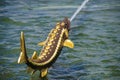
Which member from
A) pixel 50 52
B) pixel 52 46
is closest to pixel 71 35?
pixel 52 46

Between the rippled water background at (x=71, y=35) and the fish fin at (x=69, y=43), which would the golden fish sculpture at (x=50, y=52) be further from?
the rippled water background at (x=71, y=35)

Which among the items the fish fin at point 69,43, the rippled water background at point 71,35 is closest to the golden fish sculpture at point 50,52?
the fish fin at point 69,43

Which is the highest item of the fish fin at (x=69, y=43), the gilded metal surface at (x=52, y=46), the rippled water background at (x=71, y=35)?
the gilded metal surface at (x=52, y=46)

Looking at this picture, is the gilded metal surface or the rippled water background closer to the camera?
the gilded metal surface

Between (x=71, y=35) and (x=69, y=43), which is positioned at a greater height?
(x=69, y=43)


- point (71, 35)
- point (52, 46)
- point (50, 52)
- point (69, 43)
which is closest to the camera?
point (50, 52)

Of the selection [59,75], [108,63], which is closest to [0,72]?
[59,75]

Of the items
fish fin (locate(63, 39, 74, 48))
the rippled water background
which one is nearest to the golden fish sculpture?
fish fin (locate(63, 39, 74, 48))

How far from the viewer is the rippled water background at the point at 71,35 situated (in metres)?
12.4

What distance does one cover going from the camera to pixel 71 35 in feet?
54.5

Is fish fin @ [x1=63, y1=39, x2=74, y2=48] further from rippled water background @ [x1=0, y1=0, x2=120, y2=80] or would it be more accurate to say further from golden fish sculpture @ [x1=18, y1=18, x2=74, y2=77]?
rippled water background @ [x1=0, y1=0, x2=120, y2=80]

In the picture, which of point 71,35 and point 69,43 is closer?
point 69,43

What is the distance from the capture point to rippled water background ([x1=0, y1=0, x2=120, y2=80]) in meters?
12.4

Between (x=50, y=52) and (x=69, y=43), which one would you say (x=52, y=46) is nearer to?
(x=50, y=52)
